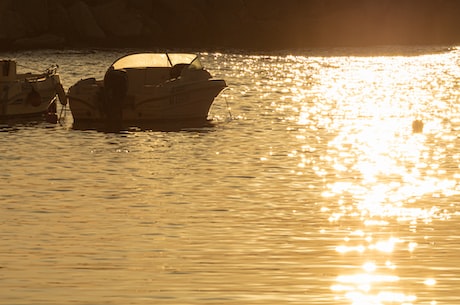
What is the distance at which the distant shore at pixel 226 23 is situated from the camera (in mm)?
126062

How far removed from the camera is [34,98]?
4575cm

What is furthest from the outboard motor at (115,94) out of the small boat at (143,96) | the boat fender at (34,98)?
the boat fender at (34,98)

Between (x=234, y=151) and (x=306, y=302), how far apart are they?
18.9 meters

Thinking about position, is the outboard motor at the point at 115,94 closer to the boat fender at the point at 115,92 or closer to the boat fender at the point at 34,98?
the boat fender at the point at 115,92

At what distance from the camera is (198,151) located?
1356 inches

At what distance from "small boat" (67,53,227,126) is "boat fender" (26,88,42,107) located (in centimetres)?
268

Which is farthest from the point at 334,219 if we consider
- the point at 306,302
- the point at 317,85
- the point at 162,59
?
the point at 317,85

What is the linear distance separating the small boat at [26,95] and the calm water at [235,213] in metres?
1.70

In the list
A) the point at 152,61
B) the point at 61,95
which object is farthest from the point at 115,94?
the point at 61,95

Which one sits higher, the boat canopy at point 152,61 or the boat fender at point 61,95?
the boat canopy at point 152,61

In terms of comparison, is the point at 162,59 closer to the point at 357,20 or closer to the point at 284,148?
the point at 284,148

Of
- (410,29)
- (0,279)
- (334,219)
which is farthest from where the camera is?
(410,29)

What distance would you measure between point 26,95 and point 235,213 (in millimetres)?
24491

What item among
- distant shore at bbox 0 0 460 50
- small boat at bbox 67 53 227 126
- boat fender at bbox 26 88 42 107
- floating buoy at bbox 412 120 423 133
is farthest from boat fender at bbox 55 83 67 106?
distant shore at bbox 0 0 460 50
